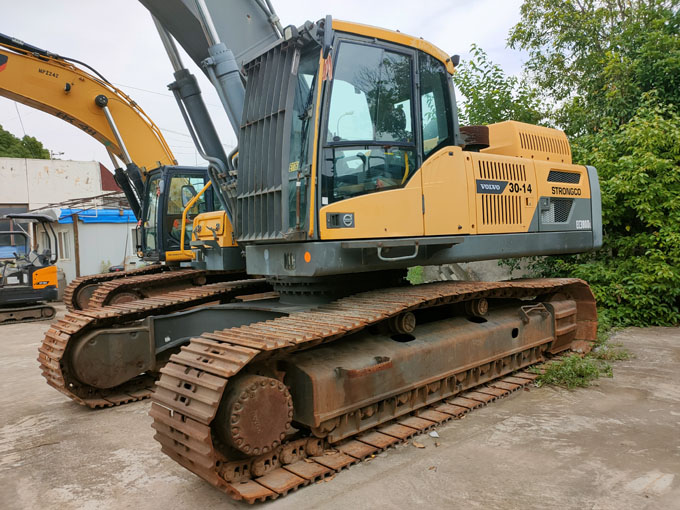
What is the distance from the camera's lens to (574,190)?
6211mm

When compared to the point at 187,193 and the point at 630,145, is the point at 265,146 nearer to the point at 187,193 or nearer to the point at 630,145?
the point at 187,193

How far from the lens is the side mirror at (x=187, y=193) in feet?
32.2

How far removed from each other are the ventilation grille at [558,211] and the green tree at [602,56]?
174 inches

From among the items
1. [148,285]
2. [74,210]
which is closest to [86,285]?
[148,285]

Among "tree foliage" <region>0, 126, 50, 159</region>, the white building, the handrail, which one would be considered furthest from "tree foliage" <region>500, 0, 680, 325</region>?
"tree foliage" <region>0, 126, 50, 159</region>

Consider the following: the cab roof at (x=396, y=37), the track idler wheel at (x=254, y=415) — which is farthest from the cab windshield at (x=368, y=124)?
the track idler wheel at (x=254, y=415)

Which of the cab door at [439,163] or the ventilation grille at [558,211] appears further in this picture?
the ventilation grille at [558,211]

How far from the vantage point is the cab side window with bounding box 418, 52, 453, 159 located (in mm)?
4770

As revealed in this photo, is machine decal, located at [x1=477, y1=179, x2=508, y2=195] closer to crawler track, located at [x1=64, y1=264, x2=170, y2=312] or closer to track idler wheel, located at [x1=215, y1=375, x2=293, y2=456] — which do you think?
track idler wheel, located at [x1=215, y1=375, x2=293, y2=456]

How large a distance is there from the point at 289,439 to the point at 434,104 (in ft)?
9.99

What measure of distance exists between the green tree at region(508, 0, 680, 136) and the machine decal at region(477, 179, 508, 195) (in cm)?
555

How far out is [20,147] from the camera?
1635 inches

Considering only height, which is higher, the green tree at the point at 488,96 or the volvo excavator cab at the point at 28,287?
the green tree at the point at 488,96

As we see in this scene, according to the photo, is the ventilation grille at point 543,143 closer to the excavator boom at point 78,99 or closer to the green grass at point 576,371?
the green grass at point 576,371
